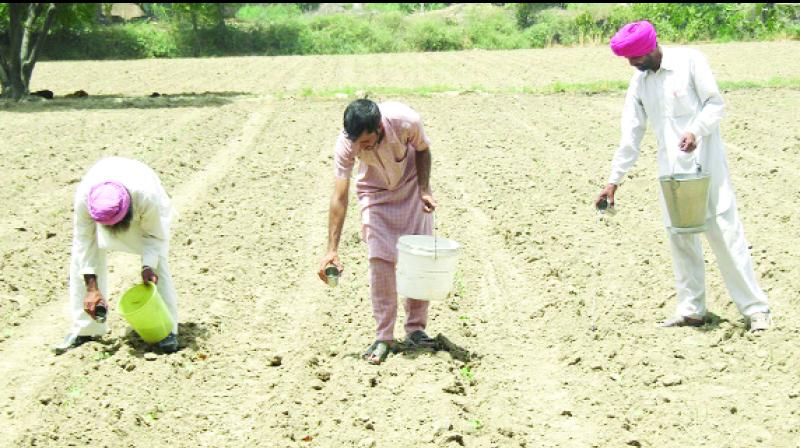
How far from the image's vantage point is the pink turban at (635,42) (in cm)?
556

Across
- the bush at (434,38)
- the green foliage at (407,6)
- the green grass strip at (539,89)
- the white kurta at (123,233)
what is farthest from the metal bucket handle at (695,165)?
the green foliage at (407,6)

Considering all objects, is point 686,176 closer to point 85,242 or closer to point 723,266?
point 723,266

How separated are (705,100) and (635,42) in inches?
19.5

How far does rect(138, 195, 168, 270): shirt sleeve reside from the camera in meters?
5.73

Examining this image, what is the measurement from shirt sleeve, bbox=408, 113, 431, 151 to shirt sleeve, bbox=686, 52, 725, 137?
1392mm

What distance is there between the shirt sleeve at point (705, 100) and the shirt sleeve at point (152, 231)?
2.83 m

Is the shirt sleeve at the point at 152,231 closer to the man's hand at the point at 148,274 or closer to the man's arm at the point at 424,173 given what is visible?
the man's hand at the point at 148,274

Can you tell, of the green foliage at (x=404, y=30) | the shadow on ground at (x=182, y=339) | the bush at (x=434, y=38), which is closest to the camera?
the shadow on ground at (x=182, y=339)

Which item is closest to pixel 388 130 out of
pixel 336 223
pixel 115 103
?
pixel 336 223

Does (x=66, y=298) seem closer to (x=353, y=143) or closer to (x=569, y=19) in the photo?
(x=353, y=143)

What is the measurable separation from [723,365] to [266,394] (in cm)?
232

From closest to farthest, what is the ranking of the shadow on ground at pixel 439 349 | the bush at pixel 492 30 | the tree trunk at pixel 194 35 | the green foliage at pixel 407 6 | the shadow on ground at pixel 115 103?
the shadow on ground at pixel 439 349 → the shadow on ground at pixel 115 103 → the tree trunk at pixel 194 35 → the bush at pixel 492 30 → the green foliage at pixel 407 6

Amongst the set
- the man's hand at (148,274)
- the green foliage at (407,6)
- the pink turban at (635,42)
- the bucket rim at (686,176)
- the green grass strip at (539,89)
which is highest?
the pink turban at (635,42)

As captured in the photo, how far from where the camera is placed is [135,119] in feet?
53.8
